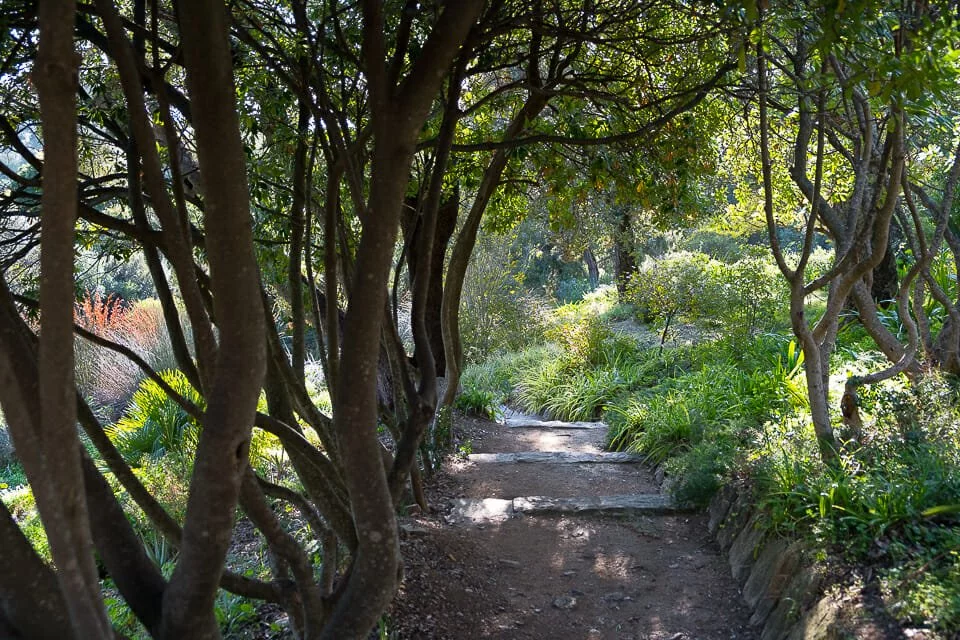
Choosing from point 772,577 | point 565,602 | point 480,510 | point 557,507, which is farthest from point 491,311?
point 772,577

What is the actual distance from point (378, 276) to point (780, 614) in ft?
10.2

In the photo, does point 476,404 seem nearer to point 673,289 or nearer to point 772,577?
point 673,289

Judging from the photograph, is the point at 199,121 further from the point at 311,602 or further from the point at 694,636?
the point at 694,636

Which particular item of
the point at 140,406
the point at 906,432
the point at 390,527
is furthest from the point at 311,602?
the point at 140,406

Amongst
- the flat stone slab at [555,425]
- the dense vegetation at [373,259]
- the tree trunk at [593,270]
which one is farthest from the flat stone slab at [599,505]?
the tree trunk at [593,270]

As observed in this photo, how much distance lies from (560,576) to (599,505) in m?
1.22

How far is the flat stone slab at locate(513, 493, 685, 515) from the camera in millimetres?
6145

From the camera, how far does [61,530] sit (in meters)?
1.53

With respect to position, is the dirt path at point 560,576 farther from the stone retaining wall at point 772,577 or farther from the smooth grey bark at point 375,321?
the smooth grey bark at point 375,321

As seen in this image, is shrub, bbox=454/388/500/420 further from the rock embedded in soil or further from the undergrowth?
the rock embedded in soil

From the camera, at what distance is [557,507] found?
6195 millimetres

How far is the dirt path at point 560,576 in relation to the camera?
4316mm

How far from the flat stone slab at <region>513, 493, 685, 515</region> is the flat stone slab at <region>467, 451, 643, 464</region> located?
130cm

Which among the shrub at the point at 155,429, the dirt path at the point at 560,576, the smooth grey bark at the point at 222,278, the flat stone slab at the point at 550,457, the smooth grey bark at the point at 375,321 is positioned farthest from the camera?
the shrub at the point at 155,429
